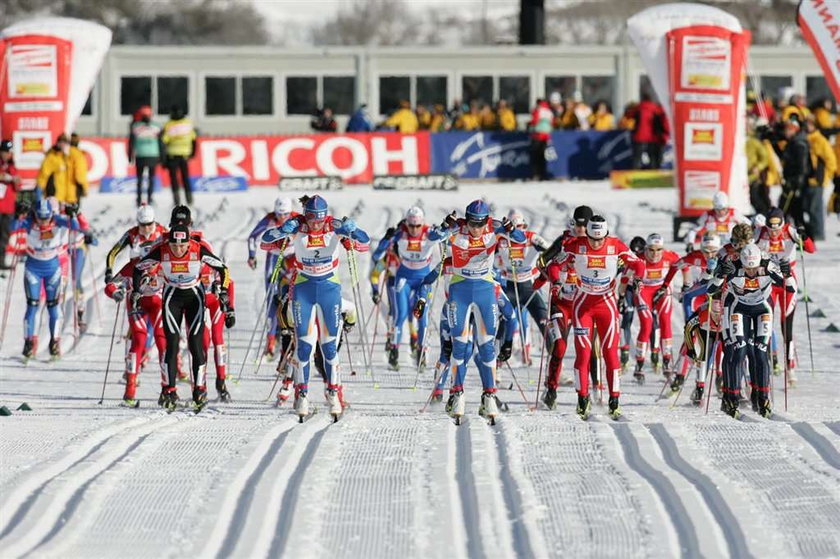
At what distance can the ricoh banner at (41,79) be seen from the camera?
2361cm

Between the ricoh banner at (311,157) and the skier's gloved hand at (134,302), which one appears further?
the ricoh banner at (311,157)

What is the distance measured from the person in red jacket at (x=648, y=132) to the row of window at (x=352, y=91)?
6.81m

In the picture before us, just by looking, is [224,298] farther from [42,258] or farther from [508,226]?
[42,258]

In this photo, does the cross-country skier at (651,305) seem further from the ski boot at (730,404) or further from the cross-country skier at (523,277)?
the ski boot at (730,404)

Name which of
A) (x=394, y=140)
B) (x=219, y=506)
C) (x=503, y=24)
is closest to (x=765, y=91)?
(x=394, y=140)

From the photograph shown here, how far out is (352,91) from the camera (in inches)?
1672

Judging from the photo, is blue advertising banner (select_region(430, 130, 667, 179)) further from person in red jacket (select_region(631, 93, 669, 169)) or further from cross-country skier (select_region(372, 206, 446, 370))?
cross-country skier (select_region(372, 206, 446, 370))

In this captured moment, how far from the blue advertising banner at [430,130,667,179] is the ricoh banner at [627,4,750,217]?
1128 cm

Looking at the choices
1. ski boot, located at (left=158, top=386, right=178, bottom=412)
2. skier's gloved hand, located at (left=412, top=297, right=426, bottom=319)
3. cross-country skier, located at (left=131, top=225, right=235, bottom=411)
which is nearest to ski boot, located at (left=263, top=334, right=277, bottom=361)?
cross-country skier, located at (left=131, top=225, right=235, bottom=411)

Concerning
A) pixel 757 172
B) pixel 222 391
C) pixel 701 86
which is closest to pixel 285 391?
pixel 222 391

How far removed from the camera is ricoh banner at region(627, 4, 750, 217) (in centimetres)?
2452

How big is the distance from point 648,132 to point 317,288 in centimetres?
2213

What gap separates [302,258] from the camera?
1393 cm

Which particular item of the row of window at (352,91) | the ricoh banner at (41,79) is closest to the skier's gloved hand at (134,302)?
the ricoh banner at (41,79)
